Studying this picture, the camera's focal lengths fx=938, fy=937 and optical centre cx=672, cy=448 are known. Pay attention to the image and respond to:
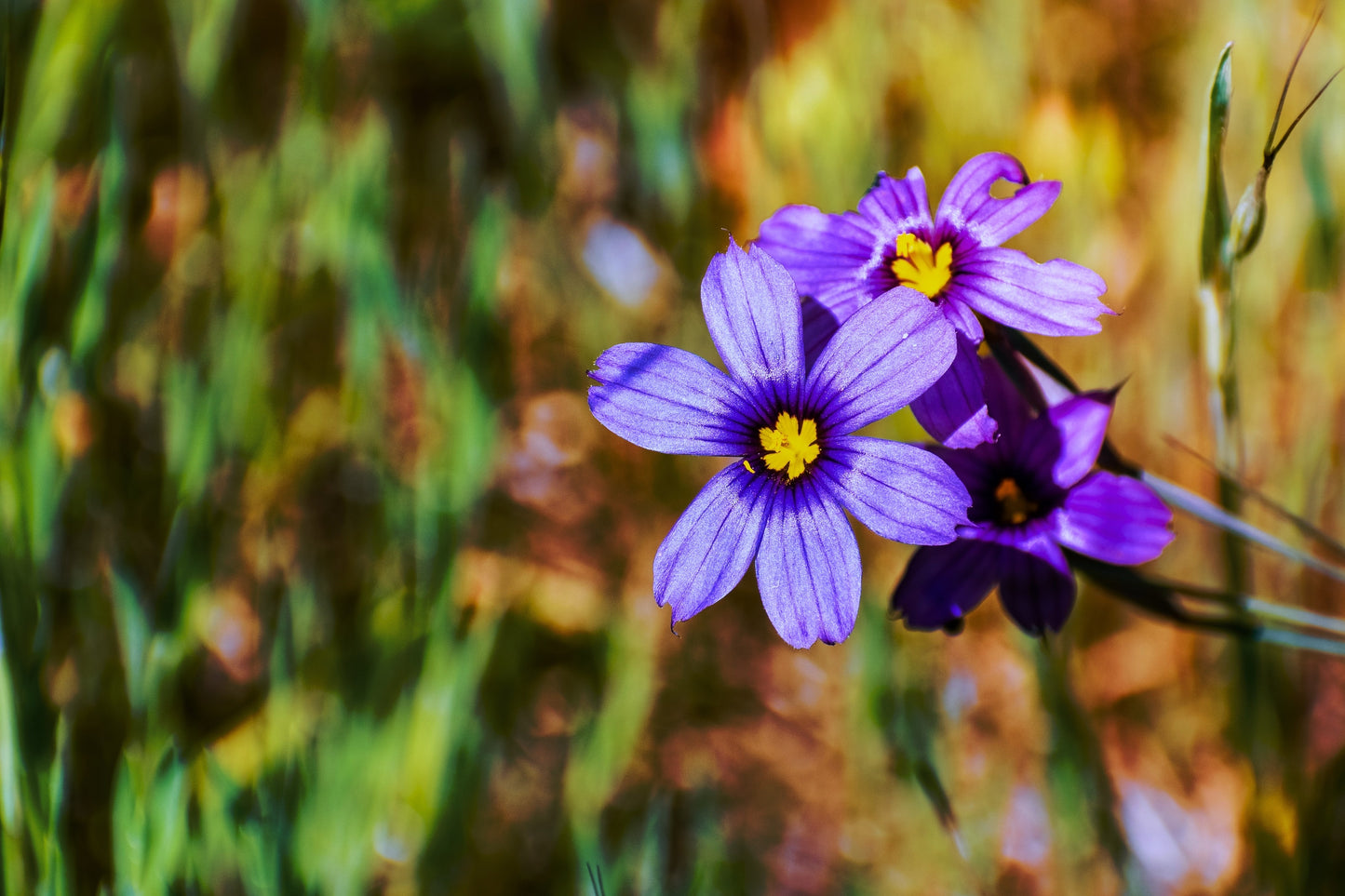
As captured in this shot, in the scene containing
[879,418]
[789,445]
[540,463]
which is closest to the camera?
[879,418]

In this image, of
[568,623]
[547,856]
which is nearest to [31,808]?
[547,856]

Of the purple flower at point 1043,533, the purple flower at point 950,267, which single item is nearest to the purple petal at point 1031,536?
the purple flower at point 1043,533

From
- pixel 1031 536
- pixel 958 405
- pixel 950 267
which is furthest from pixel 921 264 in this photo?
pixel 1031 536

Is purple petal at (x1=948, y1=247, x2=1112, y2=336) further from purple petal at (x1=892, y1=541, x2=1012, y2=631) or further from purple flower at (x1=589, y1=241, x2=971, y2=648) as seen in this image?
purple petal at (x1=892, y1=541, x2=1012, y2=631)

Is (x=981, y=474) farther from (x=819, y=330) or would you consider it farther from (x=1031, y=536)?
(x=819, y=330)

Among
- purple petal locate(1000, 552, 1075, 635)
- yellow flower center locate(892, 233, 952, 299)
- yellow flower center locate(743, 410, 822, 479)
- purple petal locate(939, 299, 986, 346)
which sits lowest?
purple petal locate(1000, 552, 1075, 635)

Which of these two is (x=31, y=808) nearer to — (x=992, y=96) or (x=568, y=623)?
(x=568, y=623)

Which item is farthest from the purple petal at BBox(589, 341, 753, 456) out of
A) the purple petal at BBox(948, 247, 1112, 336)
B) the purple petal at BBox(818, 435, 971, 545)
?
the purple petal at BBox(948, 247, 1112, 336)
